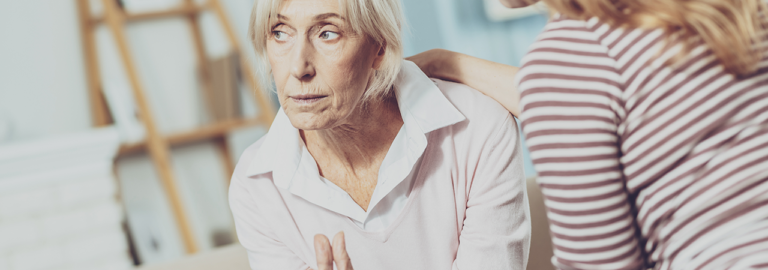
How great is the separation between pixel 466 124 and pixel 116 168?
213cm

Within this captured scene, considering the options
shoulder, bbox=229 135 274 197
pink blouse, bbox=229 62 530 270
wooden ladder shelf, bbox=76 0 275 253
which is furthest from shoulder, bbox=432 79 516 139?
wooden ladder shelf, bbox=76 0 275 253

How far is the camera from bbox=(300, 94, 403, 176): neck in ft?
3.52

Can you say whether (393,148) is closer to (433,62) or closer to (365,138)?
(365,138)

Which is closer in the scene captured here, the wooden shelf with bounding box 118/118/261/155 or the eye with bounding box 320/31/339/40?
the eye with bounding box 320/31/339/40

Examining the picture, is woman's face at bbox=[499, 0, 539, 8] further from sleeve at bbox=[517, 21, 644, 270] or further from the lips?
the lips

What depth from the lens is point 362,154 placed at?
110 centimetres

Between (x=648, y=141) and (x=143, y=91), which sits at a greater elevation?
(x=143, y=91)

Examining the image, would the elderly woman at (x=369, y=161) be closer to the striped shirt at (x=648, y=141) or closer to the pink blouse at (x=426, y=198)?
the pink blouse at (x=426, y=198)

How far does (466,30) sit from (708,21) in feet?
7.66

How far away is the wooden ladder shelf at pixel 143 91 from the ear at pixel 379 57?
144 centimetres

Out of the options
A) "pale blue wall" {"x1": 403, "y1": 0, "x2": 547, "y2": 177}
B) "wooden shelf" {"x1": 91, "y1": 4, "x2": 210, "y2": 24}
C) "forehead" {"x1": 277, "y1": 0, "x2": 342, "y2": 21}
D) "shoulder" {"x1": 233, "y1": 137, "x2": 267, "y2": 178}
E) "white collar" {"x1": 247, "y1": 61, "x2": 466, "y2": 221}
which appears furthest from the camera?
"pale blue wall" {"x1": 403, "y1": 0, "x2": 547, "y2": 177}

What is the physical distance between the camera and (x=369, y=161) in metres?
1.09

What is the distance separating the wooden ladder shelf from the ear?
1444 mm

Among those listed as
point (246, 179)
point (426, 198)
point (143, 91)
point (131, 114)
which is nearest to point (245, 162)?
point (246, 179)
